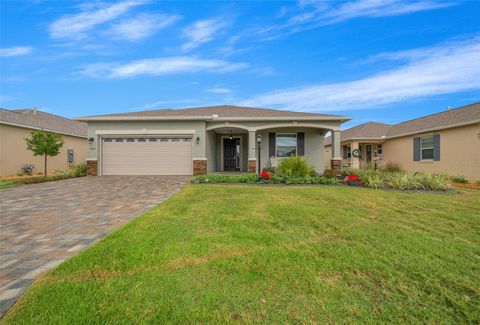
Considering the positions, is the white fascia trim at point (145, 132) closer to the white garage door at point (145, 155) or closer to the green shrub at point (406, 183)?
the white garage door at point (145, 155)

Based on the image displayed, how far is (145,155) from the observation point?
12.9 metres

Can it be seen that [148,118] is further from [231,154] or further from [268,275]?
[268,275]

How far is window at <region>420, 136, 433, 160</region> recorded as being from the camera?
14164mm

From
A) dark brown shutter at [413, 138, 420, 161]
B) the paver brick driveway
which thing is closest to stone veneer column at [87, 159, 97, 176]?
the paver brick driveway

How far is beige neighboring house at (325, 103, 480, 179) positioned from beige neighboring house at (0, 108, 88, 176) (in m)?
21.9

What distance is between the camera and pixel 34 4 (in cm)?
859

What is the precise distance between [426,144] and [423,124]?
153cm

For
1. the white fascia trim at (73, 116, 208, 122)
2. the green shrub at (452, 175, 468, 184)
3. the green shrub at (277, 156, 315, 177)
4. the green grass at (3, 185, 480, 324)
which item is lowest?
the green grass at (3, 185, 480, 324)

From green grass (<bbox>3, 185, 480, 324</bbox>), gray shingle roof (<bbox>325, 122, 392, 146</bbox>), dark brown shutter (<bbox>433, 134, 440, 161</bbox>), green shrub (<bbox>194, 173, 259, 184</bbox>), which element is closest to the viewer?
green grass (<bbox>3, 185, 480, 324</bbox>)

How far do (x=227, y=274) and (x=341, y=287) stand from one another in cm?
109

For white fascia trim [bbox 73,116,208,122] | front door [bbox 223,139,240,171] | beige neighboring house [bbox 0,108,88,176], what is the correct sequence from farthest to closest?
1. front door [bbox 223,139,240,171]
2. beige neighboring house [bbox 0,108,88,176]
3. white fascia trim [bbox 73,116,208,122]

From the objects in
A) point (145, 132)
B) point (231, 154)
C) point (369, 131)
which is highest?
point (369, 131)

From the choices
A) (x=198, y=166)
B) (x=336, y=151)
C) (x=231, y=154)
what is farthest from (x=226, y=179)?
(x=336, y=151)

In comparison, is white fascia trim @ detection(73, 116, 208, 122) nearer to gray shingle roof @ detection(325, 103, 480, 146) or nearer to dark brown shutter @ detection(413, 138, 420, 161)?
gray shingle roof @ detection(325, 103, 480, 146)
